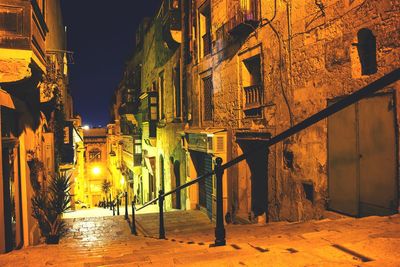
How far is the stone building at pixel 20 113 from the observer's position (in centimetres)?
614

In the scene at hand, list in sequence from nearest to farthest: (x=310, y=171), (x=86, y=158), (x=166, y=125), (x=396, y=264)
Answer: (x=396, y=264) < (x=310, y=171) < (x=166, y=125) < (x=86, y=158)

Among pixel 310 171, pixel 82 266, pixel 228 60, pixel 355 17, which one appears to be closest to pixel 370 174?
pixel 310 171

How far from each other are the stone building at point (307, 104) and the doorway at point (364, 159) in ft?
0.06

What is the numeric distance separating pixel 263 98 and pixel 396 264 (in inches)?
260

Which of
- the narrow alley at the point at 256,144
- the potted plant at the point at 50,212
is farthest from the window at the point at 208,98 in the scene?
the potted plant at the point at 50,212

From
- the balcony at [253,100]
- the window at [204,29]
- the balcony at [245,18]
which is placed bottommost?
the balcony at [253,100]

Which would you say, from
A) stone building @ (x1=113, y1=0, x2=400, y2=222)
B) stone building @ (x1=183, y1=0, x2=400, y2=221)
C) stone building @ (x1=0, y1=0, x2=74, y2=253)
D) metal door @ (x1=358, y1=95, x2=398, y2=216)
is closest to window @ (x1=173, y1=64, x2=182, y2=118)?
stone building @ (x1=113, y1=0, x2=400, y2=222)

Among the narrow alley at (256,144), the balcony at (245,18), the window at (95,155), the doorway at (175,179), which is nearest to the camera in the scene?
the narrow alley at (256,144)

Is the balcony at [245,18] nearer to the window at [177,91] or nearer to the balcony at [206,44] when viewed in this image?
the balcony at [206,44]

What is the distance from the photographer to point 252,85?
392 inches

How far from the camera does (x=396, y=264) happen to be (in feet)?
8.61

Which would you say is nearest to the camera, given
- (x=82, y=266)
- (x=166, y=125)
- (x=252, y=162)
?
(x=82, y=266)

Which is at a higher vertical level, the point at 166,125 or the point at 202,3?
the point at 202,3

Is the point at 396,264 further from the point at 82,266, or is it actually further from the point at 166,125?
the point at 166,125
